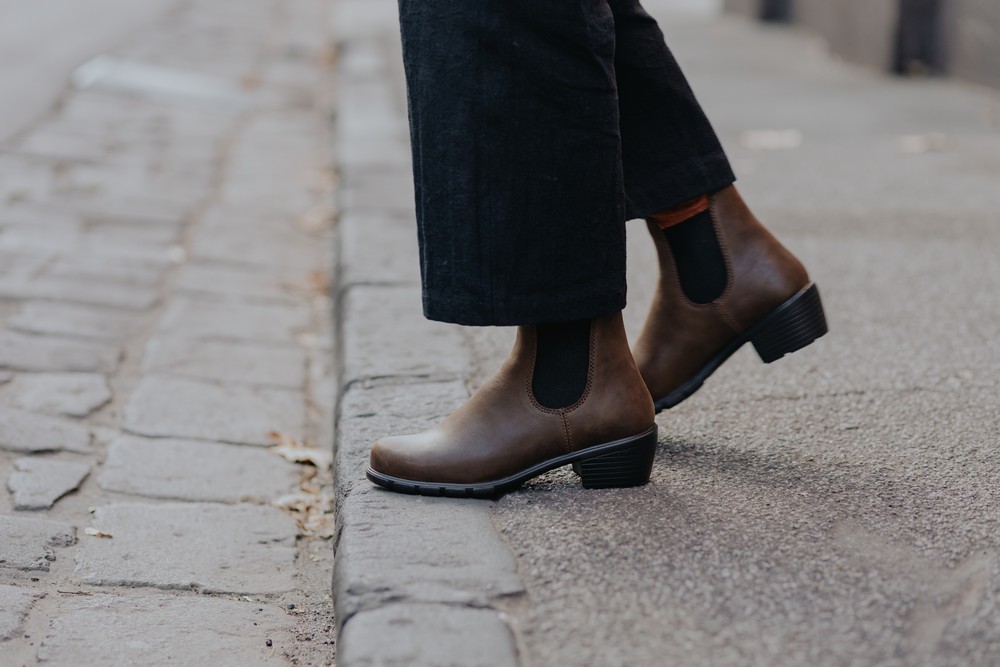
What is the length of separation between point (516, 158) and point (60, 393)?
1403mm

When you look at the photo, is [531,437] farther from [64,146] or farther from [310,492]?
[64,146]

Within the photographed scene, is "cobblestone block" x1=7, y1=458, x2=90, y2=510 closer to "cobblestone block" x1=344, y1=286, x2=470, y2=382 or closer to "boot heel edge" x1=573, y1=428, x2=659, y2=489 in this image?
"cobblestone block" x1=344, y1=286, x2=470, y2=382

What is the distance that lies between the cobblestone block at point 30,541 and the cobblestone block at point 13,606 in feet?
0.30

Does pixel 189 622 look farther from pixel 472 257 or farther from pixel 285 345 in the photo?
pixel 285 345

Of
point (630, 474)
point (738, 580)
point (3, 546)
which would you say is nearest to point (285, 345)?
point (3, 546)

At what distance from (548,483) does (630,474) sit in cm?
14

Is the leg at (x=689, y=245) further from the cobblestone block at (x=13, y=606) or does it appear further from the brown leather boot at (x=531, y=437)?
the cobblestone block at (x=13, y=606)

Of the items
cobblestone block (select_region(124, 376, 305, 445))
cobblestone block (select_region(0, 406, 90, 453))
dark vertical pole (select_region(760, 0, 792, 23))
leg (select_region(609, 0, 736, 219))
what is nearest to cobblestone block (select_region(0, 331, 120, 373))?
cobblestone block (select_region(124, 376, 305, 445))

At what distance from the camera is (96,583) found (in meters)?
1.78

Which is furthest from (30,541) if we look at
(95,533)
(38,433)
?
(38,433)

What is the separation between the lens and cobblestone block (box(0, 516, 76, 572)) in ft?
5.89

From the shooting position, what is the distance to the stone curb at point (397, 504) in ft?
4.42

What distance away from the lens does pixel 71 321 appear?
2.96m

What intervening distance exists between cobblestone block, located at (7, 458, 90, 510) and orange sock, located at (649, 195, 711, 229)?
3.72 ft
